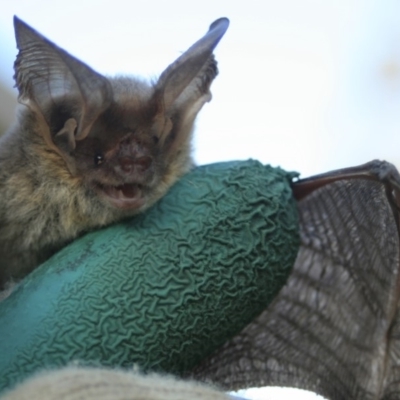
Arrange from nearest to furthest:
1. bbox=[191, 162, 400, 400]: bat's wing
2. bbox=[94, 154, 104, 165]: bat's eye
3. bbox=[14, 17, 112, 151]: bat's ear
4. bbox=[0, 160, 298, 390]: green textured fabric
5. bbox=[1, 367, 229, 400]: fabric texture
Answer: bbox=[1, 367, 229, 400]: fabric texture
bbox=[0, 160, 298, 390]: green textured fabric
bbox=[14, 17, 112, 151]: bat's ear
bbox=[94, 154, 104, 165]: bat's eye
bbox=[191, 162, 400, 400]: bat's wing

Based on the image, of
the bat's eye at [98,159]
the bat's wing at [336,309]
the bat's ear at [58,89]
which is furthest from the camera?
the bat's wing at [336,309]

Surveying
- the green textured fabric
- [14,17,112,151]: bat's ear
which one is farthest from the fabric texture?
[14,17,112,151]: bat's ear

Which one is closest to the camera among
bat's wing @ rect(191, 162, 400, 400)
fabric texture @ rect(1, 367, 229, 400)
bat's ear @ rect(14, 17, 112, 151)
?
fabric texture @ rect(1, 367, 229, 400)

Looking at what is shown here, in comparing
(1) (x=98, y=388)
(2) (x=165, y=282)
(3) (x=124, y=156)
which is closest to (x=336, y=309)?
(2) (x=165, y=282)

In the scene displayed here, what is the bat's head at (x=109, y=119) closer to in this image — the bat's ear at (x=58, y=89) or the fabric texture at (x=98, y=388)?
the bat's ear at (x=58, y=89)

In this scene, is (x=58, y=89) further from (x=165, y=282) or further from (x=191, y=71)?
(x=165, y=282)

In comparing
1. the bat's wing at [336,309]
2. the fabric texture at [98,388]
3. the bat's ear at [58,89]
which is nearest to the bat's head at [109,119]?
the bat's ear at [58,89]

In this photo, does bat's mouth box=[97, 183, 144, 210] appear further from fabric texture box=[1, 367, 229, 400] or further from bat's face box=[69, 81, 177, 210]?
fabric texture box=[1, 367, 229, 400]

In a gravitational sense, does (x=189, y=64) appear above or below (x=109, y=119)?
above
